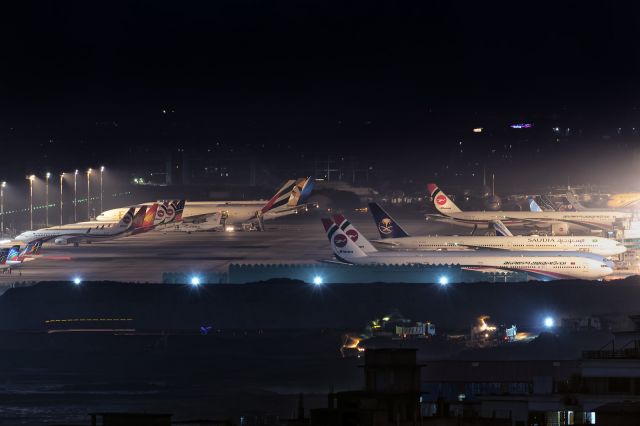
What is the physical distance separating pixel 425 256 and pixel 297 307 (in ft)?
62.4

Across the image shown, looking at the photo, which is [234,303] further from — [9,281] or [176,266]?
[176,266]

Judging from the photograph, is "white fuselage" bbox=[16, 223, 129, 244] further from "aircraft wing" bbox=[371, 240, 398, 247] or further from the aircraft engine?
the aircraft engine

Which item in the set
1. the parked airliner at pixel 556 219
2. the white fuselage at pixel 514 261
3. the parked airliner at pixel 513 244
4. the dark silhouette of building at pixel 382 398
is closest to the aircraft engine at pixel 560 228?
the parked airliner at pixel 556 219

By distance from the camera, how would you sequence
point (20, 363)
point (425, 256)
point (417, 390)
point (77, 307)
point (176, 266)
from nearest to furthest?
point (417, 390) → point (20, 363) → point (77, 307) → point (425, 256) → point (176, 266)

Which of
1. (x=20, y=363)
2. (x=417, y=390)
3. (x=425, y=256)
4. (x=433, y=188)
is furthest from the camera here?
(x=433, y=188)

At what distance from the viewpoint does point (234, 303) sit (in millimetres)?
76875

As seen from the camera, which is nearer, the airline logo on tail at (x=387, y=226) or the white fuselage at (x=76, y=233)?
the airline logo on tail at (x=387, y=226)

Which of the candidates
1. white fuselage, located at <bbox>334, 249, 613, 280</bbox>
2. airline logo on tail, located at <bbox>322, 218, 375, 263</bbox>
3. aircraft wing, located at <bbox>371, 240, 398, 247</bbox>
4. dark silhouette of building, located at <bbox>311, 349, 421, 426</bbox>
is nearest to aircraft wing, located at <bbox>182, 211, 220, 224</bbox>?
aircraft wing, located at <bbox>371, 240, 398, 247</bbox>

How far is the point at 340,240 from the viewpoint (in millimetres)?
93688

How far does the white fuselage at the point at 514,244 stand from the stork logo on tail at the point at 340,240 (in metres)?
12.3

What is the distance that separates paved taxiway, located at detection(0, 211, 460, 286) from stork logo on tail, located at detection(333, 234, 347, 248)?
11218 mm

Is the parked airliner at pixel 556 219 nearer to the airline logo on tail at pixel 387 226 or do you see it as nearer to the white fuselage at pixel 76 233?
the airline logo on tail at pixel 387 226

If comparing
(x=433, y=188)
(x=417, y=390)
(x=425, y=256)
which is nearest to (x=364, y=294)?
(x=425, y=256)

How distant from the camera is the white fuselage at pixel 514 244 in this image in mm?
104688
